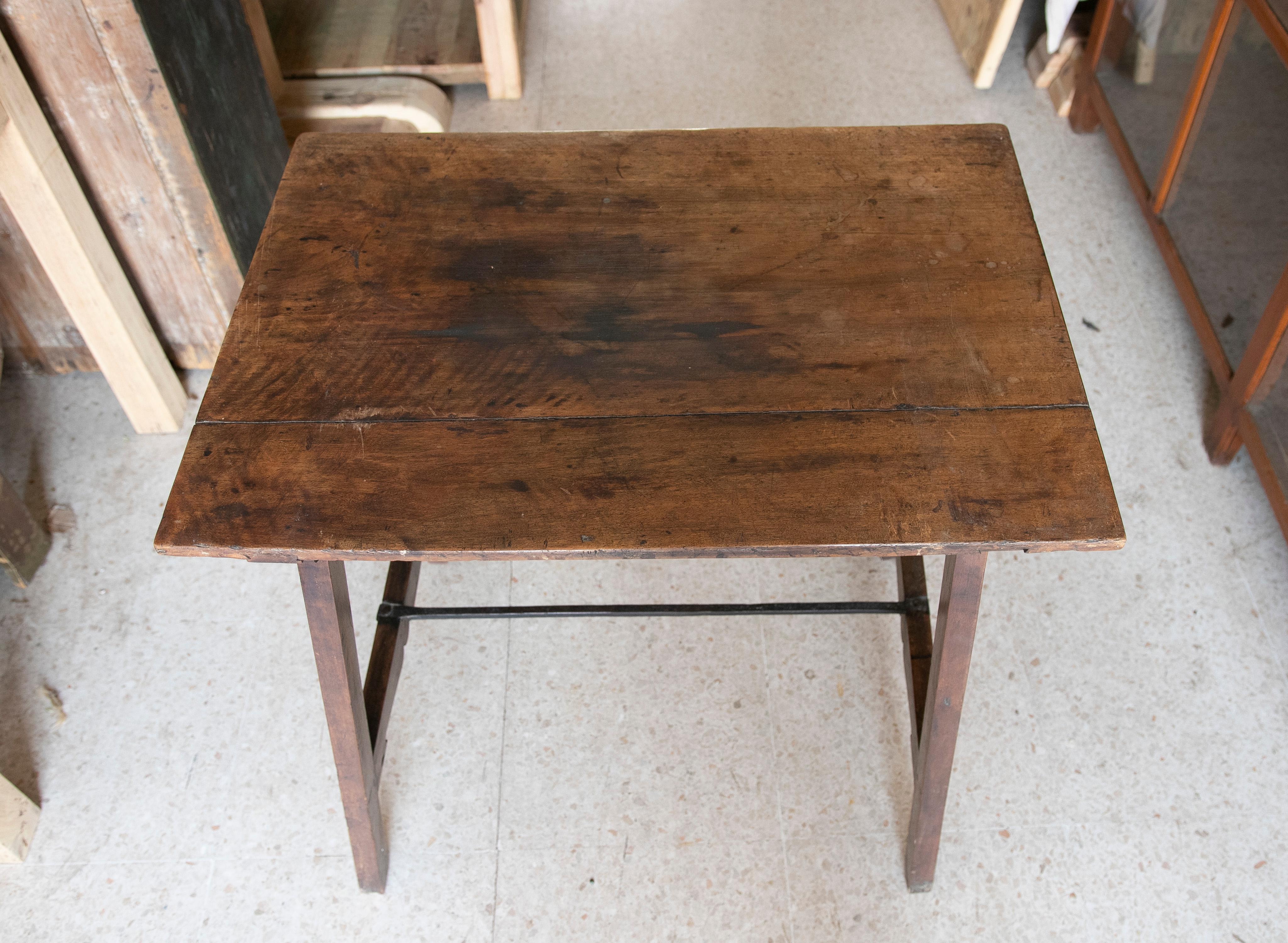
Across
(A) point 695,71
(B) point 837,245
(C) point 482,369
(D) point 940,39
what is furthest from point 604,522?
(D) point 940,39

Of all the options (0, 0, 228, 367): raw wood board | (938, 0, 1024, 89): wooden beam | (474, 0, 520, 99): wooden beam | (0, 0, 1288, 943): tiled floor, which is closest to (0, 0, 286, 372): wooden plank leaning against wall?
(0, 0, 228, 367): raw wood board

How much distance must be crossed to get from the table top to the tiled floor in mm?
701

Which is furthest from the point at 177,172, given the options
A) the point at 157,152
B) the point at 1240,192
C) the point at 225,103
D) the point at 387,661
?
the point at 1240,192

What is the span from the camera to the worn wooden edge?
3.34 ft

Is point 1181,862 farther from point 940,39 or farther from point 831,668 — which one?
point 940,39

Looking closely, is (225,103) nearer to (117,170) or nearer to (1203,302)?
(117,170)

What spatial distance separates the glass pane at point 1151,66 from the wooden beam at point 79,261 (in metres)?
2.05

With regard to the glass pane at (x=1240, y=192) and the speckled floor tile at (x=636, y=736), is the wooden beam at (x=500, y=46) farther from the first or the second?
the speckled floor tile at (x=636, y=736)

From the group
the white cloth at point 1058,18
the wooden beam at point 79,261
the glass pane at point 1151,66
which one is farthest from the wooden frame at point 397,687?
the white cloth at point 1058,18

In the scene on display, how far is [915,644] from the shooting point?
1.54m

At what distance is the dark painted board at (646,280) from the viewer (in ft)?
3.76

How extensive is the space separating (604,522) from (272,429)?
14.9 inches

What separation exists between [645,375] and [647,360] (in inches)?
0.9

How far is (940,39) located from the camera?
9.46 feet
